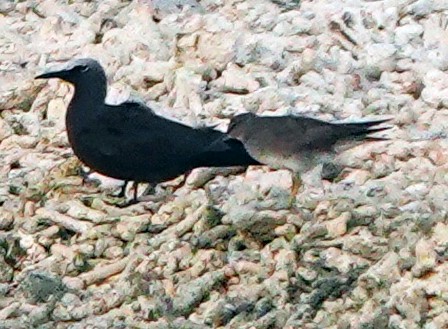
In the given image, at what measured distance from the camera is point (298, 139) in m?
7.81

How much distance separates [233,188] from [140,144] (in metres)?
0.47

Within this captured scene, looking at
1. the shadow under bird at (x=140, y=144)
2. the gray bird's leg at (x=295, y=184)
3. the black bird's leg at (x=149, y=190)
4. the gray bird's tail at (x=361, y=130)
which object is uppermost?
the gray bird's tail at (x=361, y=130)

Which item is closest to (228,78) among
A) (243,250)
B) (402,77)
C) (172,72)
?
(172,72)

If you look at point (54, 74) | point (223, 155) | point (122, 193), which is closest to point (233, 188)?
point (223, 155)

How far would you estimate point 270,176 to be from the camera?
8.11 metres

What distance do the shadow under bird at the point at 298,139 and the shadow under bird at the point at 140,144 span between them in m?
0.08

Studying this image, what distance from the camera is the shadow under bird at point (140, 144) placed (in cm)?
781

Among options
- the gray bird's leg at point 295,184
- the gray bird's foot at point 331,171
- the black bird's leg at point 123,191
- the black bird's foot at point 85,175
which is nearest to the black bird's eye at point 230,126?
the gray bird's leg at point 295,184

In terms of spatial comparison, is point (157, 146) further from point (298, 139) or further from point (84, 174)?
point (298, 139)

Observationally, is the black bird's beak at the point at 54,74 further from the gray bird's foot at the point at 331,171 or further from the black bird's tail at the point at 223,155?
the gray bird's foot at the point at 331,171

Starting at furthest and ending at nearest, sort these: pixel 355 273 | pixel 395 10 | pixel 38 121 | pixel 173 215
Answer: pixel 395 10, pixel 38 121, pixel 173 215, pixel 355 273

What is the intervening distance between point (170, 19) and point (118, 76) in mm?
641

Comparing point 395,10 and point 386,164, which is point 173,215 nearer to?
point 386,164

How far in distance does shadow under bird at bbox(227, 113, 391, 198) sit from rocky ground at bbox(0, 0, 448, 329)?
15 centimetres
